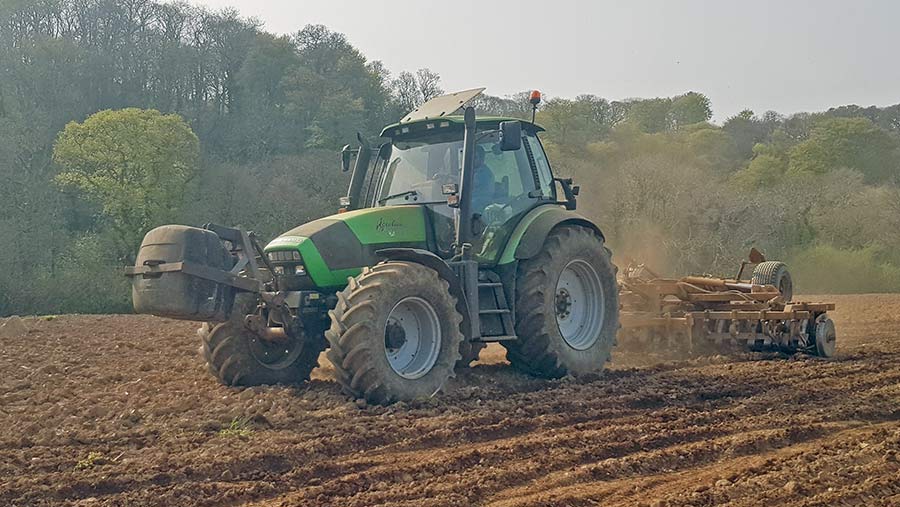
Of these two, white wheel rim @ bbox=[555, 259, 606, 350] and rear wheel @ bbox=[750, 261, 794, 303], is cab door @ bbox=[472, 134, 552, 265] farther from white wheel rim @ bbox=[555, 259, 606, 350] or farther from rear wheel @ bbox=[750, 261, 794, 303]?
rear wheel @ bbox=[750, 261, 794, 303]

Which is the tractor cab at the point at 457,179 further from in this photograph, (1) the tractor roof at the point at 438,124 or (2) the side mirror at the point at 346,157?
(2) the side mirror at the point at 346,157

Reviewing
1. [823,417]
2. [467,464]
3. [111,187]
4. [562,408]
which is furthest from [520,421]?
[111,187]

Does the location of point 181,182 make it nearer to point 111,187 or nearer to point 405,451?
point 111,187

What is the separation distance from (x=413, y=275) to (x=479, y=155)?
1.83 metres

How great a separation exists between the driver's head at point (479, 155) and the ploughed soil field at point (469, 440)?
78.6 inches

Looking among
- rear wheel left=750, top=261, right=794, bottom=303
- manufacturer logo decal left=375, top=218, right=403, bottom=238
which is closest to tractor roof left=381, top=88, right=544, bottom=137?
manufacturer logo decal left=375, top=218, right=403, bottom=238

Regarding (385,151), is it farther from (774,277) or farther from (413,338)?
(774,277)

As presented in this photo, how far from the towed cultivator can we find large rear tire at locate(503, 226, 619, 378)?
43.6 inches

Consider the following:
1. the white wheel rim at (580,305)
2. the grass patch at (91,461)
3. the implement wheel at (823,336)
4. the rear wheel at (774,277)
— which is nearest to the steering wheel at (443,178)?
the white wheel rim at (580,305)

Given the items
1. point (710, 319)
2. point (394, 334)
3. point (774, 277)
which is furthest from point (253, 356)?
point (774, 277)

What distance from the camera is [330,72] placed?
39562mm

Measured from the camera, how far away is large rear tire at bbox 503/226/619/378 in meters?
8.02

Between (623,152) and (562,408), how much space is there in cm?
2350

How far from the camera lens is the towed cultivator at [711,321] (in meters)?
9.85
